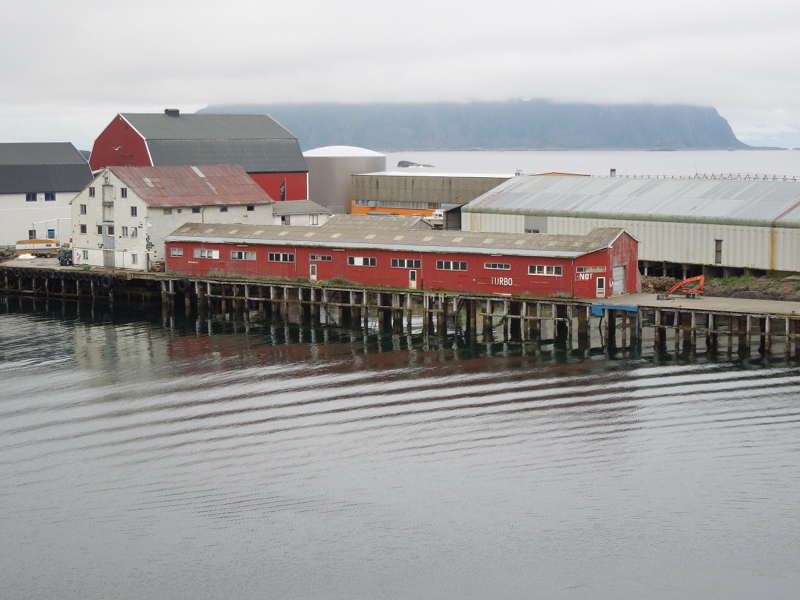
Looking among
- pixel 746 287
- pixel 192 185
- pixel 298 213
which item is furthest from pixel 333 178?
pixel 746 287

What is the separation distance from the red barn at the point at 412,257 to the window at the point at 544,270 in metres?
0.06

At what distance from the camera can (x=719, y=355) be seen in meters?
56.7

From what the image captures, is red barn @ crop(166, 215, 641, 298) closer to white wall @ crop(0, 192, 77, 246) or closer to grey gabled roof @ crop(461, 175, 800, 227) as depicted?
grey gabled roof @ crop(461, 175, 800, 227)

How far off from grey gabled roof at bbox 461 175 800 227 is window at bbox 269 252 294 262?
1623cm

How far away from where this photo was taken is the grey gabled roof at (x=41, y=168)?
96875mm

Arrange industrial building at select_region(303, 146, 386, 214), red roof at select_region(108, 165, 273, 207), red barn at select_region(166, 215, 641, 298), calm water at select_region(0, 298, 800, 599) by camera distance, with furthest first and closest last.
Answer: industrial building at select_region(303, 146, 386, 214)
red roof at select_region(108, 165, 273, 207)
red barn at select_region(166, 215, 641, 298)
calm water at select_region(0, 298, 800, 599)

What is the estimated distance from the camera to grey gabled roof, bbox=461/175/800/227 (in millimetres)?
69812

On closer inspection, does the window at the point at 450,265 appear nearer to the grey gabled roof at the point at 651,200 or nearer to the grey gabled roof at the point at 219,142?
the grey gabled roof at the point at 651,200

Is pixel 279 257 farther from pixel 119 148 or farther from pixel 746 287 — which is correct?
pixel 119 148

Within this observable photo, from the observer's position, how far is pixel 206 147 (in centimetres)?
9900

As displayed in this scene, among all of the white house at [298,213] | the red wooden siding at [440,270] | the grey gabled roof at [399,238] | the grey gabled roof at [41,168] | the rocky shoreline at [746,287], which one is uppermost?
the grey gabled roof at [41,168]

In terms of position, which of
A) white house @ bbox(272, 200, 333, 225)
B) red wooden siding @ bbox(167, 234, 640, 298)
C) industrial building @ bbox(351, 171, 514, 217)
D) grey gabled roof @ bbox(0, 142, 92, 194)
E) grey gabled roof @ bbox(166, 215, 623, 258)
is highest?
grey gabled roof @ bbox(0, 142, 92, 194)

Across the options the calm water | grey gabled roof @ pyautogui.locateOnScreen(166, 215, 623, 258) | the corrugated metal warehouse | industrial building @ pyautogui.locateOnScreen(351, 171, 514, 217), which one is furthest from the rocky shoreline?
industrial building @ pyautogui.locateOnScreen(351, 171, 514, 217)

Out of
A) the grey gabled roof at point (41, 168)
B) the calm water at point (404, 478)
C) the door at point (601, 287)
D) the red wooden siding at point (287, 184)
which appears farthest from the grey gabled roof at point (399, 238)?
the grey gabled roof at point (41, 168)
